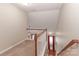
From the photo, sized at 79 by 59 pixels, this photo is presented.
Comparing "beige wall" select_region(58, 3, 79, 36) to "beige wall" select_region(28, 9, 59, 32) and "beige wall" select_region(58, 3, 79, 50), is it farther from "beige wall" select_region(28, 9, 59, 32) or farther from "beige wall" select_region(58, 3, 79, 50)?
"beige wall" select_region(28, 9, 59, 32)

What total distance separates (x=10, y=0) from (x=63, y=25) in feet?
9.78

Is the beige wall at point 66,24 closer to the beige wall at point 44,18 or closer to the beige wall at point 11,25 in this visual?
the beige wall at point 44,18

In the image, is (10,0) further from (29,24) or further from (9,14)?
(9,14)

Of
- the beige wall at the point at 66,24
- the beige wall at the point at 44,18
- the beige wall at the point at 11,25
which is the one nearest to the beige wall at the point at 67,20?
the beige wall at the point at 66,24

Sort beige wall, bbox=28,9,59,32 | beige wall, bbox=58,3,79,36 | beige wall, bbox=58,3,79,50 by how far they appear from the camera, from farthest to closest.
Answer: beige wall, bbox=58,3,79,50 → beige wall, bbox=58,3,79,36 → beige wall, bbox=28,9,59,32

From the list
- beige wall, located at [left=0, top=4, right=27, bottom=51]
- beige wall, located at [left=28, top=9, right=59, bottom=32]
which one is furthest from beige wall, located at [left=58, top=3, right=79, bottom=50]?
beige wall, located at [left=0, top=4, right=27, bottom=51]

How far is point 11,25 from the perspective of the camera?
3447 millimetres

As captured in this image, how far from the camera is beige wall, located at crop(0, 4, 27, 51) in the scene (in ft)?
11.0

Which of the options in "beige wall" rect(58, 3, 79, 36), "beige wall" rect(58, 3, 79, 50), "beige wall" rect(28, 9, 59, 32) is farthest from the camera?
"beige wall" rect(58, 3, 79, 50)

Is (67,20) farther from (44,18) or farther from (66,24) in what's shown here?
(44,18)

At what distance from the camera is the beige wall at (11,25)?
3.35 metres

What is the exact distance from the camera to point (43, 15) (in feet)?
10.8

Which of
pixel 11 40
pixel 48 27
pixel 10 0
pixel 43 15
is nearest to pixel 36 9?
pixel 43 15

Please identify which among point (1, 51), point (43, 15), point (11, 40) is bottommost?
point (1, 51)
